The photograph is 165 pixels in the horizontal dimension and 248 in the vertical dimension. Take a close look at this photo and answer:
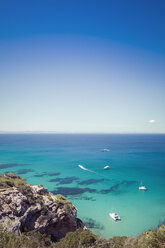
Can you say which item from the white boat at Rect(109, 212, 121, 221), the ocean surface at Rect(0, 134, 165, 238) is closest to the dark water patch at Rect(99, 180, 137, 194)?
the ocean surface at Rect(0, 134, 165, 238)

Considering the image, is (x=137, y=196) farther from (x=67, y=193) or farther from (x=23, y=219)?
(x=23, y=219)

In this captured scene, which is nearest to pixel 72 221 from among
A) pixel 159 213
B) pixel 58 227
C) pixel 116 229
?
pixel 58 227

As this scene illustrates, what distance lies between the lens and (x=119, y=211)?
84.4ft

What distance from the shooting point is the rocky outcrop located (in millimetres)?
12266

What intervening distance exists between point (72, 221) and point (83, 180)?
89.5ft

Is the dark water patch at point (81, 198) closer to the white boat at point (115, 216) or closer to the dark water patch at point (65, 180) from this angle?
the white boat at point (115, 216)

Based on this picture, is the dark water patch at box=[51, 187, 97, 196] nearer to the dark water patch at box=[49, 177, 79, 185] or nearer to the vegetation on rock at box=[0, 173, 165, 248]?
the dark water patch at box=[49, 177, 79, 185]

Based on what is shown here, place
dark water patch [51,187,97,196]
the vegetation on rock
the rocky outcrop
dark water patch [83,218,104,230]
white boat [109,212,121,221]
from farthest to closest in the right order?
dark water patch [51,187,97,196] < white boat [109,212,121,221] < dark water patch [83,218,104,230] < the rocky outcrop < the vegetation on rock

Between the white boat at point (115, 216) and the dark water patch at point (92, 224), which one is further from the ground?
the white boat at point (115, 216)

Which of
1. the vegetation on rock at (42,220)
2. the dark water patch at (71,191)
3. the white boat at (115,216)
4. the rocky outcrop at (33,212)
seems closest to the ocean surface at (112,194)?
the dark water patch at (71,191)

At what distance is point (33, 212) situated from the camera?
13.7 meters

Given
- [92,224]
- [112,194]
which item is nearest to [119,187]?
[112,194]

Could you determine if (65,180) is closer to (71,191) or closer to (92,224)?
(71,191)

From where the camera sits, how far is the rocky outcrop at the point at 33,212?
12266 millimetres
